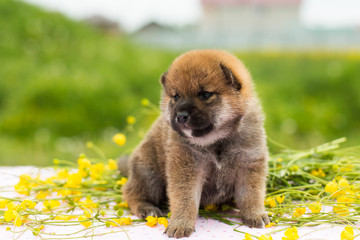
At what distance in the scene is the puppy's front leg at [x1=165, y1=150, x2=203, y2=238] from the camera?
1.93 metres

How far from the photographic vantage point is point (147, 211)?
2.15 m

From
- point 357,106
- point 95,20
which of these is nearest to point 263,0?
point 357,106

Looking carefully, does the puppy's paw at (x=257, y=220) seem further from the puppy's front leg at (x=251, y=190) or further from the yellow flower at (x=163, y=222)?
the yellow flower at (x=163, y=222)

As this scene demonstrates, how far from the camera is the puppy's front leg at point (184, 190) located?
1.93 m

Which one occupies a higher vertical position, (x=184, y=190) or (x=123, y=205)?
(x=184, y=190)

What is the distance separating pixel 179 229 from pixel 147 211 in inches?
13.4

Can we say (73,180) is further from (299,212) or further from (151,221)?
(299,212)

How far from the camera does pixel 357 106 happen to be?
7559 mm

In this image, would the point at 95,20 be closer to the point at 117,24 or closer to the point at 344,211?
the point at 117,24

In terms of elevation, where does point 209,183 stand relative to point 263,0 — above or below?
below

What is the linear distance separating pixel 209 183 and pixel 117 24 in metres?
11.4

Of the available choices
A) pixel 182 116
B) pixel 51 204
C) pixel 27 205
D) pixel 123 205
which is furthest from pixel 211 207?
pixel 27 205

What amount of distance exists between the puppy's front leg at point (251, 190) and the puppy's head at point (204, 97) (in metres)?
0.25

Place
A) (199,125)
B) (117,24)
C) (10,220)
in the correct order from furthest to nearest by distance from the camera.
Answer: (117,24) → (10,220) → (199,125)
